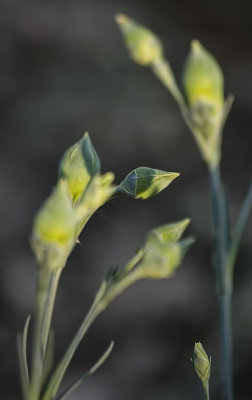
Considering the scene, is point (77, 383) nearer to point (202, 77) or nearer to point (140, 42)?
point (202, 77)

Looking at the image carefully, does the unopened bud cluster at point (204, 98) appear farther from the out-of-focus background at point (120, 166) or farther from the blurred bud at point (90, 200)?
the out-of-focus background at point (120, 166)

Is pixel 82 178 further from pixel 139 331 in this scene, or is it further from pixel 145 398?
pixel 139 331

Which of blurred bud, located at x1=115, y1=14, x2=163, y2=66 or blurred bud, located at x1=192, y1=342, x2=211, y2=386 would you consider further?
blurred bud, located at x1=115, y1=14, x2=163, y2=66

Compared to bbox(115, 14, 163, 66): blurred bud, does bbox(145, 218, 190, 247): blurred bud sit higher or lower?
lower

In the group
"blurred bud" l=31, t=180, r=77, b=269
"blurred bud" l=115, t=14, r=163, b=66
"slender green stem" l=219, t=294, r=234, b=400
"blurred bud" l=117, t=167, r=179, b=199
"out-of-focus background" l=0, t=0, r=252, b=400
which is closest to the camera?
"blurred bud" l=31, t=180, r=77, b=269

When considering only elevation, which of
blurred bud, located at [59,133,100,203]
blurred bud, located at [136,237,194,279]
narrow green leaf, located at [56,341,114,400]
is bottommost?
narrow green leaf, located at [56,341,114,400]

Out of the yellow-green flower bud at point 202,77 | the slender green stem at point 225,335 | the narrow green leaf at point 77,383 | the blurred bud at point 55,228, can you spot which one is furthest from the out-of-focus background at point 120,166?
the blurred bud at point 55,228

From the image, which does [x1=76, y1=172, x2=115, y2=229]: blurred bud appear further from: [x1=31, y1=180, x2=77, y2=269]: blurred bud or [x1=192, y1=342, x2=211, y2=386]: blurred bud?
[x1=192, y1=342, x2=211, y2=386]: blurred bud

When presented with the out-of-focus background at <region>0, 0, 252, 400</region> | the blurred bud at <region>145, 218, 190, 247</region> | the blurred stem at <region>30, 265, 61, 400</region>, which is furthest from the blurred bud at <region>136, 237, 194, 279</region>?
the out-of-focus background at <region>0, 0, 252, 400</region>
